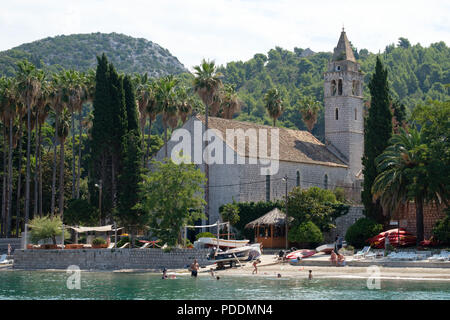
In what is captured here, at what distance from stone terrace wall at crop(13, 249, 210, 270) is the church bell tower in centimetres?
3216

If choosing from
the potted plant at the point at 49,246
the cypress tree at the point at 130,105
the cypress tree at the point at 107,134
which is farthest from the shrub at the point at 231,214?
the potted plant at the point at 49,246

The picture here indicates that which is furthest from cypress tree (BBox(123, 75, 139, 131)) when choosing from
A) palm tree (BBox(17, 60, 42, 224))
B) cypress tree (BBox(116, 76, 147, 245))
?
palm tree (BBox(17, 60, 42, 224))

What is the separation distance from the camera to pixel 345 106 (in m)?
79.1

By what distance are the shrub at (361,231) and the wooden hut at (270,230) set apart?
22.7 feet

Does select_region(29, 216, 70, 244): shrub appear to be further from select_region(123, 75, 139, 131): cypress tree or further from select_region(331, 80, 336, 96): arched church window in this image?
select_region(331, 80, 336, 96): arched church window

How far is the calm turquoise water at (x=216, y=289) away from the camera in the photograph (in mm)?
37156

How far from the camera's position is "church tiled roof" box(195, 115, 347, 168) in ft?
230

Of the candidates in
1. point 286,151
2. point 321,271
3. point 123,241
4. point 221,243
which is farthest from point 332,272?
point 286,151

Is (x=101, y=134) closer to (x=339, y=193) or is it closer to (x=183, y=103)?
(x=183, y=103)

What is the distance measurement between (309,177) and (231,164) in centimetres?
1107

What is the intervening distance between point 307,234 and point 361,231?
4.46 meters

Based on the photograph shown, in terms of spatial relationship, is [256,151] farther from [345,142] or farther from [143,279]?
[143,279]

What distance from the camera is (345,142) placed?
80.0m
